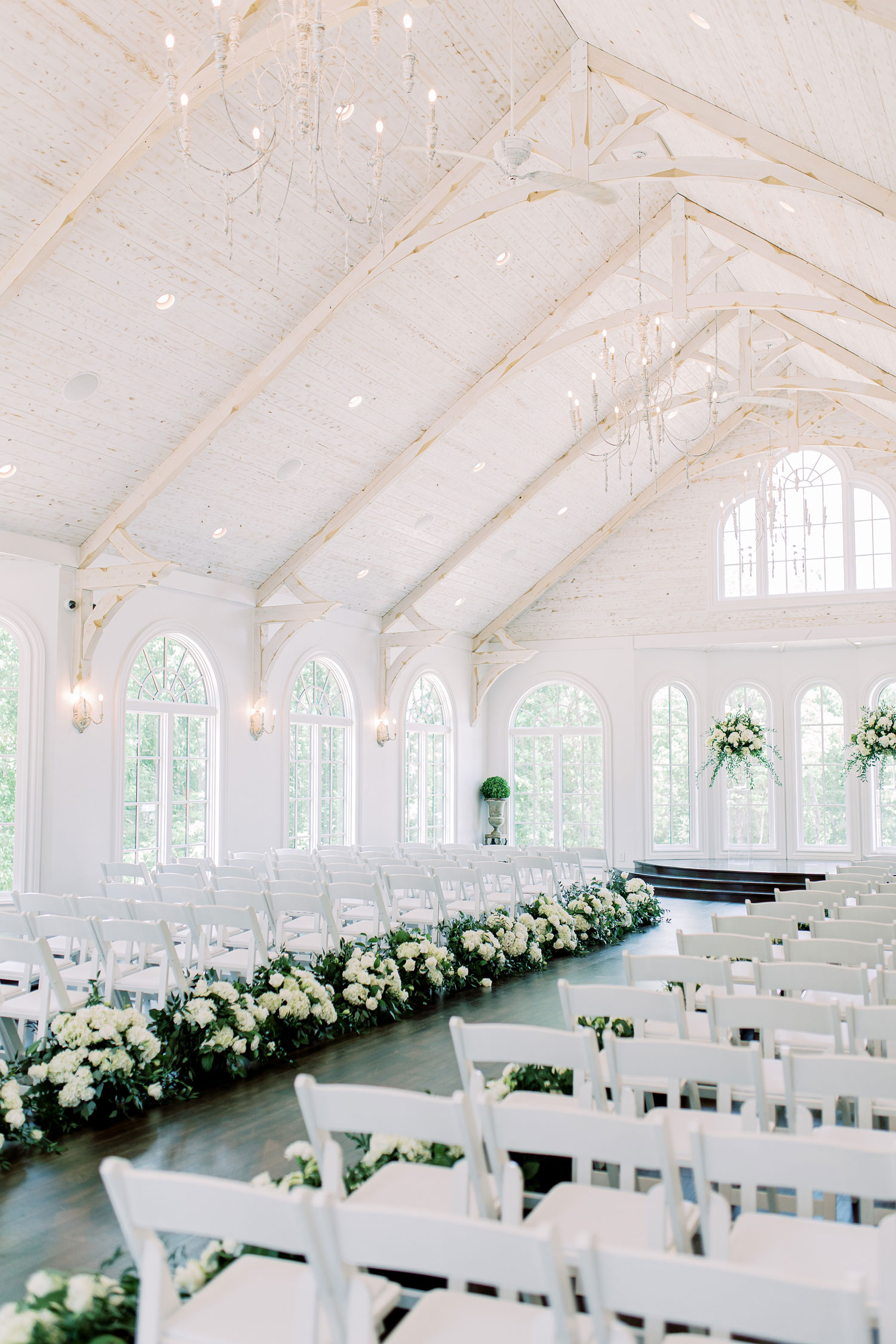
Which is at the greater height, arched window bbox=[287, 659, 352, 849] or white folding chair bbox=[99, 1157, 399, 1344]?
arched window bbox=[287, 659, 352, 849]

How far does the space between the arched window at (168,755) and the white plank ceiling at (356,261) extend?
3.85 feet

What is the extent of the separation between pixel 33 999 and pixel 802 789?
500 inches

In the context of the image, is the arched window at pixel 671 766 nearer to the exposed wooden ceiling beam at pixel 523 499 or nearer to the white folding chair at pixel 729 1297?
the exposed wooden ceiling beam at pixel 523 499

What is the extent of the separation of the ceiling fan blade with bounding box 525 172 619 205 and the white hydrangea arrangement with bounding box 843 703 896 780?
378 inches

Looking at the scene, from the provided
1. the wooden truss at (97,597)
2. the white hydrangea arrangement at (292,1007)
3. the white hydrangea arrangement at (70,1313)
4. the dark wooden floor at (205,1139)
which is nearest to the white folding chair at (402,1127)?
the white hydrangea arrangement at (70,1313)

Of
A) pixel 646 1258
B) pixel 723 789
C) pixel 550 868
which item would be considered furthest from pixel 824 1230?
pixel 723 789

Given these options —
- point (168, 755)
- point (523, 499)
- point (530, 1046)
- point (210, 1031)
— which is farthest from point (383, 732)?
point (530, 1046)

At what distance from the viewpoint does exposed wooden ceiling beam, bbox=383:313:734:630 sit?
43.3ft

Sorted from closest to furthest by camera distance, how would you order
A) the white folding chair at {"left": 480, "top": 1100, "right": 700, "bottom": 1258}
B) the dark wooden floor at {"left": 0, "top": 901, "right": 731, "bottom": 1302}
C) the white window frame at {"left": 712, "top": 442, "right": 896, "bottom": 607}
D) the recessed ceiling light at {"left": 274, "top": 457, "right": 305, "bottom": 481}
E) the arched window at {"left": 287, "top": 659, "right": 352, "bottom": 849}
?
the white folding chair at {"left": 480, "top": 1100, "right": 700, "bottom": 1258} → the dark wooden floor at {"left": 0, "top": 901, "right": 731, "bottom": 1302} → the recessed ceiling light at {"left": 274, "top": 457, "right": 305, "bottom": 481} → the arched window at {"left": 287, "top": 659, "right": 352, "bottom": 849} → the white window frame at {"left": 712, "top": 442, "right": 896, "bottom": 607}

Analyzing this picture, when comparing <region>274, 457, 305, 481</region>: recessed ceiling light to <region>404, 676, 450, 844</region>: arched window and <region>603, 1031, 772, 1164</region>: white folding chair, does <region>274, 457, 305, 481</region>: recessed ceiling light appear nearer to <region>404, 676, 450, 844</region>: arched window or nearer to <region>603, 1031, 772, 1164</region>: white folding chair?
<region>404, 676, 450, 844</region>: arched window

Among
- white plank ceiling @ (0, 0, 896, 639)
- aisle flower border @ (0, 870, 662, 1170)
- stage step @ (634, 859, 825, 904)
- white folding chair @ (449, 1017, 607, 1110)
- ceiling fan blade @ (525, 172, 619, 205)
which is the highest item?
white plank ceiling @ (0, 0, 896, 639)

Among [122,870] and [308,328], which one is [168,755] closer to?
[122,870]

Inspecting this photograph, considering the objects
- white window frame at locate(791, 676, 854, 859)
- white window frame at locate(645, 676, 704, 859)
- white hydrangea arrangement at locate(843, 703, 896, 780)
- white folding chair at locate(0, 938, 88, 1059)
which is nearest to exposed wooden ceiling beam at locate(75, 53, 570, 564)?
white folding chair at locate(0, 938, 88, 1059)

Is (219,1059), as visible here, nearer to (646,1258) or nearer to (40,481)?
(646,1258)
